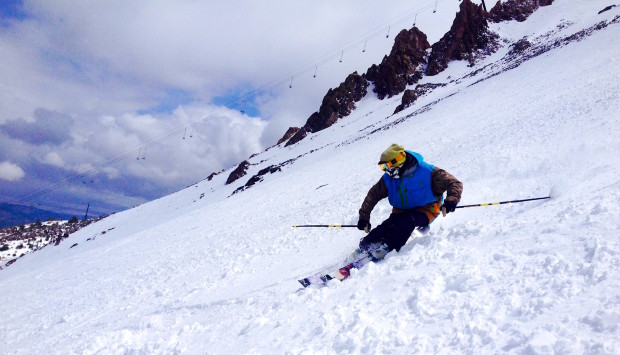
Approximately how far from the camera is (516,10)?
69.6 metres

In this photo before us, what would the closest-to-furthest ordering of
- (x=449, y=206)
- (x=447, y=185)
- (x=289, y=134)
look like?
1. (x=449, y=206)
2. (x=447, y=185)
3. (x=289, y=134)

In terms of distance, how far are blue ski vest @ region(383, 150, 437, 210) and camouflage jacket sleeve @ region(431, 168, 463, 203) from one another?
8 cm

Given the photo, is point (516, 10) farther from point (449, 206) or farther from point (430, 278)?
point (430, 278)

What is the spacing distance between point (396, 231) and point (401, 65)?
2803 inches

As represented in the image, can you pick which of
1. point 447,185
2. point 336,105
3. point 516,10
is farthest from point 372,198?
point 516,10

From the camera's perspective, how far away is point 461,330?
3.25 metres

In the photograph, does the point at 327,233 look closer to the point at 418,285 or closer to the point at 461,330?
the point at 418,285

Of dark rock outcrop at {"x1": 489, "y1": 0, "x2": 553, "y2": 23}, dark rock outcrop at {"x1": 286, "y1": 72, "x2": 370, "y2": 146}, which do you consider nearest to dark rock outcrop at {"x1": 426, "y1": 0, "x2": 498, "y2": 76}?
dark rock outcrop at {"x1": 489, "y1": 0, "x2": 553, "y2": 23}

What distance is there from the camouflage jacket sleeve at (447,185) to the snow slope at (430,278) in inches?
24.9

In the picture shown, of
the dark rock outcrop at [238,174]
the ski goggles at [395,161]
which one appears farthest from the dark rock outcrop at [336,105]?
the ski goggles at [395,161]

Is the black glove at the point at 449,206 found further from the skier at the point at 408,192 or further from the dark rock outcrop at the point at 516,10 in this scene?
the dark rock outcrop at the point at 516,10

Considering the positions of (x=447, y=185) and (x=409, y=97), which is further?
(x=409, y=97)

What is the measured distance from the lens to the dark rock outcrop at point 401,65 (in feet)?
224

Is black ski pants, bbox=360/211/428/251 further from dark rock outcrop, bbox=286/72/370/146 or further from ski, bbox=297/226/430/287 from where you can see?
dark rock outcrop, bbox=286/72/370/146
